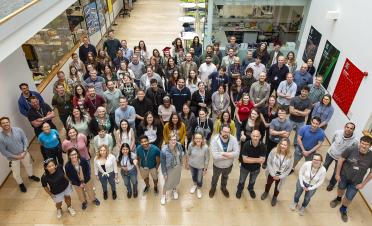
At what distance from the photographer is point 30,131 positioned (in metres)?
6.71

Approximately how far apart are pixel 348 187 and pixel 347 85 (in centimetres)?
236

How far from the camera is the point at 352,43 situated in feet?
20.1

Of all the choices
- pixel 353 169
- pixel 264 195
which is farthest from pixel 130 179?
pixel 353 169

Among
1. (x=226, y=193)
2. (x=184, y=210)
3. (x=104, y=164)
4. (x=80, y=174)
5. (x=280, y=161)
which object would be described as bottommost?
(x=184, y=210)

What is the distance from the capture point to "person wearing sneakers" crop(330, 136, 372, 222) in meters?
4.42

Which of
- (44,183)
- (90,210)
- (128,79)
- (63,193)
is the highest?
(128,79)

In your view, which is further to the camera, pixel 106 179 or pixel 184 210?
pixel 184 210

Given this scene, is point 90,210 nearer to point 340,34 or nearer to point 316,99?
point 316,99

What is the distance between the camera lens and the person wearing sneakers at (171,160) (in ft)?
15.1

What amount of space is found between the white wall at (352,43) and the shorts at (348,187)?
70 cm

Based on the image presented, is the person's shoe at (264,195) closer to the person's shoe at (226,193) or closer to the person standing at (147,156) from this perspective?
the person's shoe at (226,193)

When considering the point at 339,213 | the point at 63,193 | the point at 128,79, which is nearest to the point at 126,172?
the point at 63,193

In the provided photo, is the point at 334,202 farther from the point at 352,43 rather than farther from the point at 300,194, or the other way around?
the point at 352,43

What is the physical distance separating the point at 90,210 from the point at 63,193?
2.51 ft
